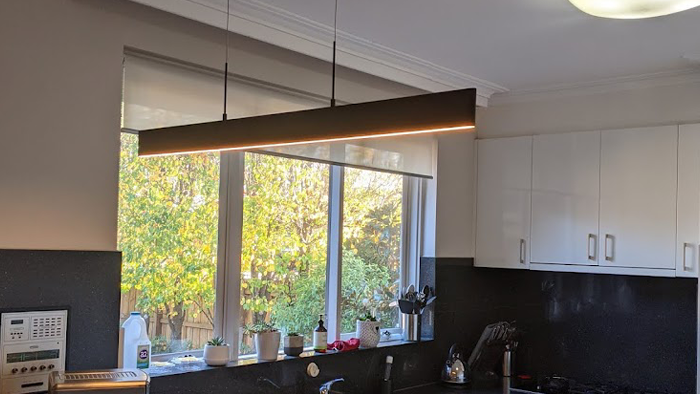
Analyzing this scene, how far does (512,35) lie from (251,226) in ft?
4.96

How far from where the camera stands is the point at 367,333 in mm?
3939

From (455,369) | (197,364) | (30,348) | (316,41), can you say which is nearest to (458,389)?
(455,369)

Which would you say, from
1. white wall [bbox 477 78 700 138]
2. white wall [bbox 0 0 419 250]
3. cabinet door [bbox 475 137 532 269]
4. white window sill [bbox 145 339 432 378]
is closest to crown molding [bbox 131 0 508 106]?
white wall [bbox 0 0 419 250]

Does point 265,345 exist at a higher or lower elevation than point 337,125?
lower

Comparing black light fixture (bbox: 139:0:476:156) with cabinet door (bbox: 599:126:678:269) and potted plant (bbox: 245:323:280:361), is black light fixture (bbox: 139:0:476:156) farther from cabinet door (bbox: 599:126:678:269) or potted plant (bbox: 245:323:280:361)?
cabinet door (bbox: 599:126:678:269)

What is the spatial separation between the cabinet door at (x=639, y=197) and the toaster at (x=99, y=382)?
2.73m

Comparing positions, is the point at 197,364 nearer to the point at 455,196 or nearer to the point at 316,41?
the point at 316,41

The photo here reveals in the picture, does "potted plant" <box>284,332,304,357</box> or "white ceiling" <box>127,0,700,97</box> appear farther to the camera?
"potted plant" <box>284,332,304,357</box>

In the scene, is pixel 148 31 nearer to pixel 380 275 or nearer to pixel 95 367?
pixel 95 367

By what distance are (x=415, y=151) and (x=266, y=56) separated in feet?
4.02

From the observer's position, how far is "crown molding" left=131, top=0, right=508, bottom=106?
295 centimetres

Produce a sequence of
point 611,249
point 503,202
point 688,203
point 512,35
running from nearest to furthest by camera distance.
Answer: point 512,35
point 688,203
point 611,249
point 503,202

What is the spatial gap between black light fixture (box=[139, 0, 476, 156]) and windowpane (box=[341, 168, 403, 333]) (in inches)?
73.1

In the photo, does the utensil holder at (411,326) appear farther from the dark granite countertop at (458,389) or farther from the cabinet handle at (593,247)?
the cabinet handle at (593,247)
